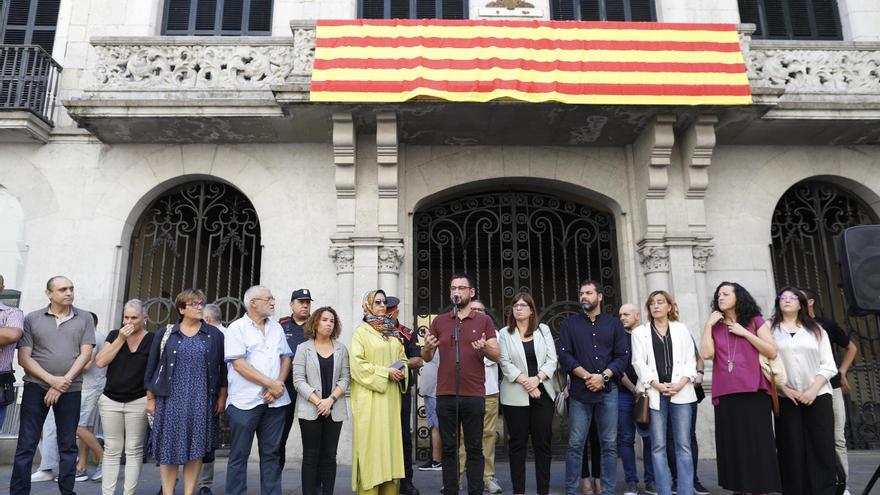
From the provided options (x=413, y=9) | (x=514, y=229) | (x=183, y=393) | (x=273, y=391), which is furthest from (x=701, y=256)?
(x=183, y=393)

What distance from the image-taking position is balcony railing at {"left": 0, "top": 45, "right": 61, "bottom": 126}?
9586 mm

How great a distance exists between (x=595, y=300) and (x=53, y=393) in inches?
202

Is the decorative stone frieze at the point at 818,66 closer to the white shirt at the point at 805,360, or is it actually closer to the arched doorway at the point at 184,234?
the white shirt at the point at 805,360

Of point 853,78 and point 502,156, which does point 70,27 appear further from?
point 853,78

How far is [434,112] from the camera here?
8953 millimetres

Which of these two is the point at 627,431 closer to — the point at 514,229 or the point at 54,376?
the point at 514,229

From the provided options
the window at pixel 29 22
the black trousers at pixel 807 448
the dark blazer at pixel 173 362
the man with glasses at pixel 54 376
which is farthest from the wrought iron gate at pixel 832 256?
the window at pixel 29 22

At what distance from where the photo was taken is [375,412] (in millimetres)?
5570

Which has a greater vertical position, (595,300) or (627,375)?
(595,300)

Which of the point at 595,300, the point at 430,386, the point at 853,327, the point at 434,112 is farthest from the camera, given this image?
the point at 853,327

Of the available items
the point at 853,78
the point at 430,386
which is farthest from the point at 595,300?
the point at 853,78

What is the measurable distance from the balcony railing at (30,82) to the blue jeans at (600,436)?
8.92m

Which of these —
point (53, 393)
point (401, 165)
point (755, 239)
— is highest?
point (401, 165)

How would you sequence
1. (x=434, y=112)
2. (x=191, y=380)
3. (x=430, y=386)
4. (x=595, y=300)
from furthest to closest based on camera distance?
(x=434, y=112) → (x=430, y=386) → (x=595, y=300) → (x=191, y=380)
